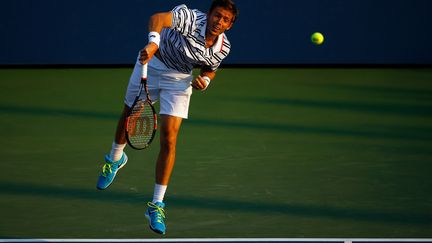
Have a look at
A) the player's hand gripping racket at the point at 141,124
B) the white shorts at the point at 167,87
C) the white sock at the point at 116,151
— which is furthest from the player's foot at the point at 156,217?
the white sock at the point at 116,151

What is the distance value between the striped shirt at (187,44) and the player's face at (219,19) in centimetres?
13

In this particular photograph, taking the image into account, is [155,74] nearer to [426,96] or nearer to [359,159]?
[359,159]

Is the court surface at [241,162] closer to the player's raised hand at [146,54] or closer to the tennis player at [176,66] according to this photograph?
the tennis player at [176,66]

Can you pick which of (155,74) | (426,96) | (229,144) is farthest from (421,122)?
(155,74)

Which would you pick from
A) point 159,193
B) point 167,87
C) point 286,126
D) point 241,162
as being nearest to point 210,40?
point 167,87

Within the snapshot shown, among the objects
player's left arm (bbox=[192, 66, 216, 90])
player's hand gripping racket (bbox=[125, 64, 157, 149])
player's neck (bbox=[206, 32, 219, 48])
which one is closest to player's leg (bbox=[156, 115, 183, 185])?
player's hand gripping racket (bbox=[125, 64, 157, 149])

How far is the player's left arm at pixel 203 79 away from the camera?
19.9 feet

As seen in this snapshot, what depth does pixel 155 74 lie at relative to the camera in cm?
655

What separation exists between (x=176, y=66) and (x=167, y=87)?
164 millimetres

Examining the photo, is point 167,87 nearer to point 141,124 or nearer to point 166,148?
point 141,124

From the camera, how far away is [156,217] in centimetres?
610

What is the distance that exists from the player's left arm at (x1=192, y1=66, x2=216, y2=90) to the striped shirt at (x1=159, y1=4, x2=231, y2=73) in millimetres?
37

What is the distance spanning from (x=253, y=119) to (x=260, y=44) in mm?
4383

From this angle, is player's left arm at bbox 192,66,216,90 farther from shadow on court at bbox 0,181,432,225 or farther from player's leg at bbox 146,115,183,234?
shadow on court at bbox 0,181,432,225
